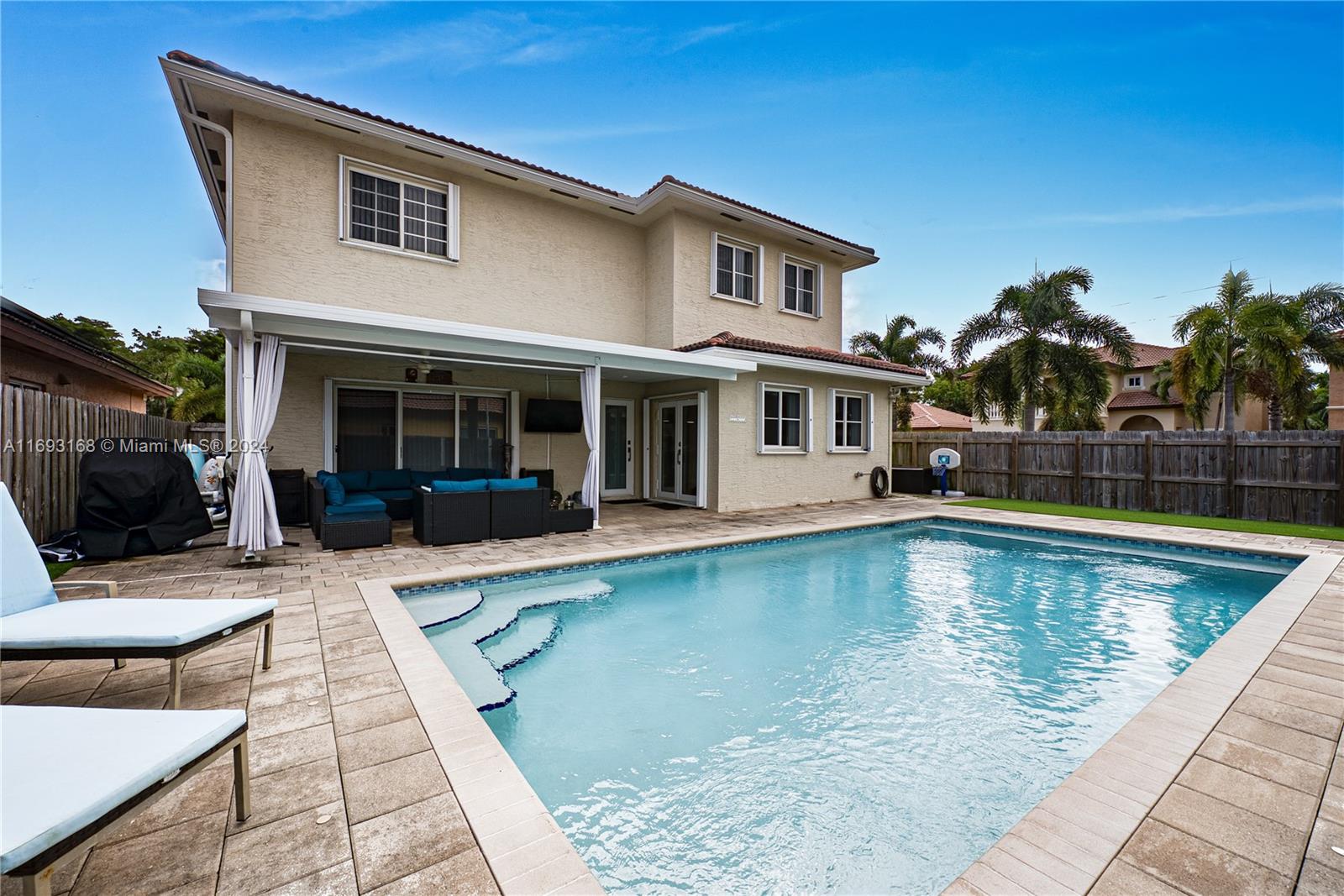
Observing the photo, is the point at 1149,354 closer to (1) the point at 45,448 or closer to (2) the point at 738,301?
(2) the point at 738,301

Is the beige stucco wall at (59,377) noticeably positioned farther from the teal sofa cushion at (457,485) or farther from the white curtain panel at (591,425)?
the white curtain panel at (591,425)

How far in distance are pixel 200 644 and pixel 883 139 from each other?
15.7 metres

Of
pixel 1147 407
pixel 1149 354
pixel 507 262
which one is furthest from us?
pixel 1149 354

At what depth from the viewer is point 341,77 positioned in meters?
10.1

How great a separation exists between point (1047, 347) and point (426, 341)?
1838 cm

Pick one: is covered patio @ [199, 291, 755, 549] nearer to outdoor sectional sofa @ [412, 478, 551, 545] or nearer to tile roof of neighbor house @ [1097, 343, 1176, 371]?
outdoor sectional sofa @ [412, 478, 551, 545]

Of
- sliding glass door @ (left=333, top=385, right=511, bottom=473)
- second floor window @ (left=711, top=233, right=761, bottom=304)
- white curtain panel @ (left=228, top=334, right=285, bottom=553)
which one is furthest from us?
second floor window @ (left=711, top=233, right=761, bottom=304)

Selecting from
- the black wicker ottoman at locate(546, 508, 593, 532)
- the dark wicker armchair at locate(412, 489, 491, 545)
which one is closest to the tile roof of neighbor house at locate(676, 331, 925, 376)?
the black wicker ottoman at locate(546, 508, 593, 532)

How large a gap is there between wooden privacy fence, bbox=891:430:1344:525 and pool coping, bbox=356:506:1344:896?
7664 millimetres

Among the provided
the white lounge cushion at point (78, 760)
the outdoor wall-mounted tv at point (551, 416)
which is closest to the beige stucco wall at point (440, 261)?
the outdoor wall-mounted tv at point (551, 416)

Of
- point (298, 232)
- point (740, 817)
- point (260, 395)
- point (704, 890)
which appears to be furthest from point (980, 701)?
point (298, 232)

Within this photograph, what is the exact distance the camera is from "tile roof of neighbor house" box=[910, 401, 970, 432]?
94.6ft

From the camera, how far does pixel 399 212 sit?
9.45 metres

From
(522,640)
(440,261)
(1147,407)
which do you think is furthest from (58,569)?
(1147,407)
